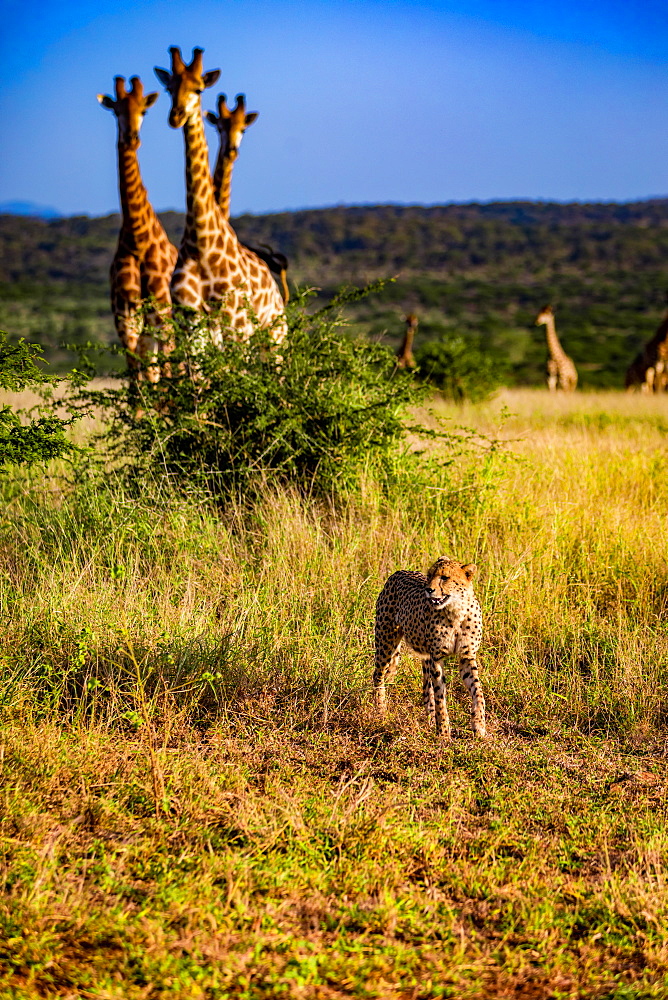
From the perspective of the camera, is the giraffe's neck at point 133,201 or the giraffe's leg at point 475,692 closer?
the giraffe's leg at point 475,692

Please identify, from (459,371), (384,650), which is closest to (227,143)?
(459,371)

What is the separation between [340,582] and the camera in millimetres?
5066

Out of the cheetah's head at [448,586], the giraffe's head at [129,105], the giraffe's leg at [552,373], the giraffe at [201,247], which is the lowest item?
the cheetah's head at [448,586]

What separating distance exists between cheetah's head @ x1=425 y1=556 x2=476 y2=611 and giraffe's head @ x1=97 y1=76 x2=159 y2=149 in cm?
716

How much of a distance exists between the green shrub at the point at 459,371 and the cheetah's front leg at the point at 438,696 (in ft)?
32.8

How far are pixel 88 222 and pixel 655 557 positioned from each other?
6712 cm

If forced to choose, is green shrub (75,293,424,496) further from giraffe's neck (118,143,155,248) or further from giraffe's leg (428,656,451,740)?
giraffe's neck (118,143,155,248)

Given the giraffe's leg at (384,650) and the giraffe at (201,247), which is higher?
the giraffe at (201,247)

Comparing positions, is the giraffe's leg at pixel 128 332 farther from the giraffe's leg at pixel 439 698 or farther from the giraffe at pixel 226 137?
the giraffe's leg at pixel 439 698

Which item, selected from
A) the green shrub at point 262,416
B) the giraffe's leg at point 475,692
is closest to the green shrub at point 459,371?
the green shrub at point 262,416

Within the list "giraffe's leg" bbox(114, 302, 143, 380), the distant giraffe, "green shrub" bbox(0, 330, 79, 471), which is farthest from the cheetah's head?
the distant giraffe

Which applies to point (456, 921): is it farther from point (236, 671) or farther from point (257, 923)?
point (236, 671)

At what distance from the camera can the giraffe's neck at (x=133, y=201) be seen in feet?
32.0

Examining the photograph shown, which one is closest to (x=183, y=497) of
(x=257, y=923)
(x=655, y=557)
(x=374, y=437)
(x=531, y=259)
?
(x=374, y=437)
